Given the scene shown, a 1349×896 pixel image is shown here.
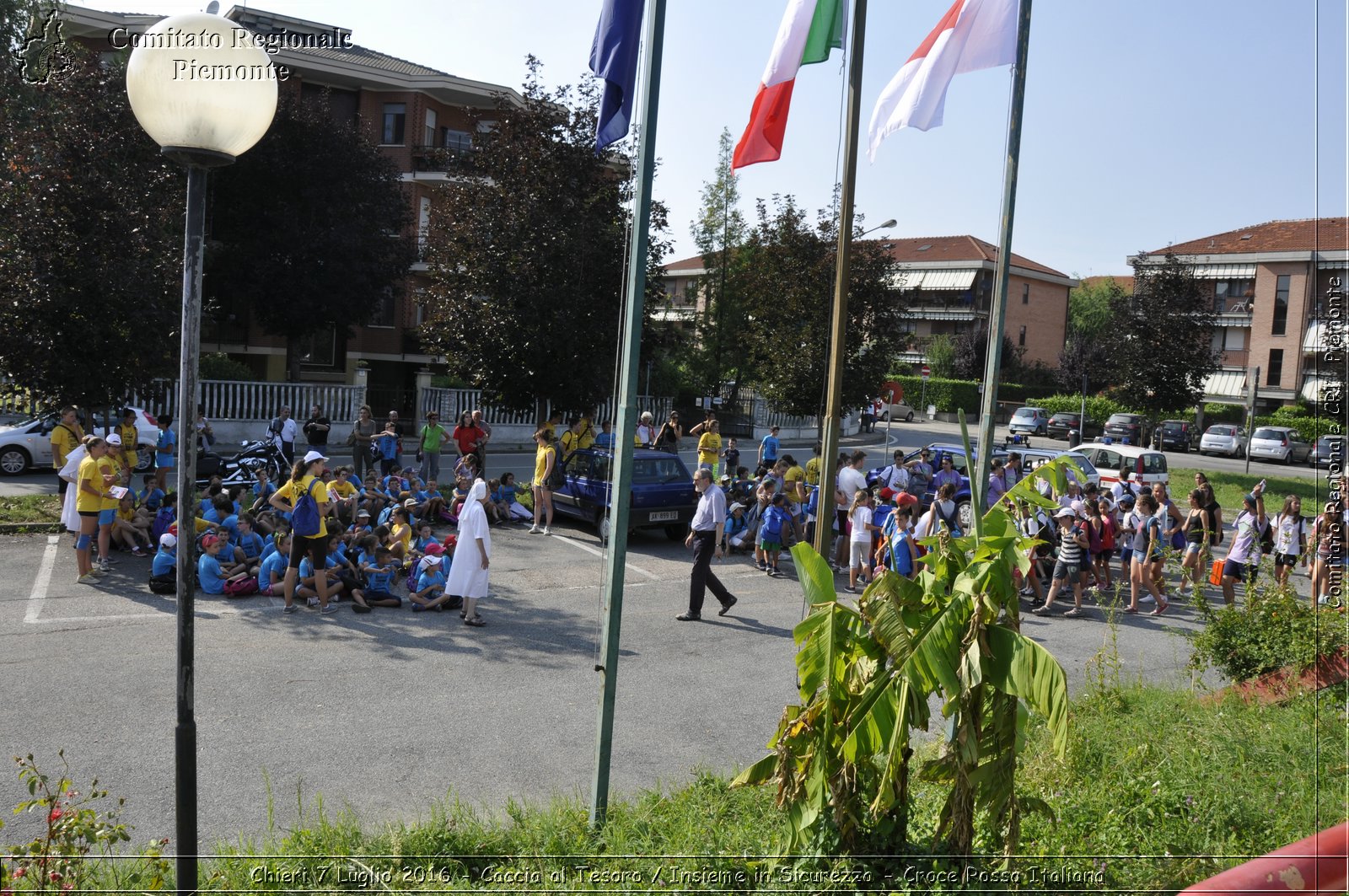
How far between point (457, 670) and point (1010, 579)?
6.81 metres

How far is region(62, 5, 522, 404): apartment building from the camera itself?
119ft

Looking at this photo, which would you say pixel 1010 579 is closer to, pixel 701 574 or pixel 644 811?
pixel 644 811

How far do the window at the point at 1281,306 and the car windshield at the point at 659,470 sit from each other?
10821 millimetres

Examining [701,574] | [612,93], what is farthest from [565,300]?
[612,93]

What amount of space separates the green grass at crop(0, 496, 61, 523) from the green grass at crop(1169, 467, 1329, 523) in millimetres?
24812

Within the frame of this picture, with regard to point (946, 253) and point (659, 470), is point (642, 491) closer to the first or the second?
point (659, 470)

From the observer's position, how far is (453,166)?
25219mm

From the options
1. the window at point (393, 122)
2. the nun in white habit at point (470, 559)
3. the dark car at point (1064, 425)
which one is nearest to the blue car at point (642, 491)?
the nun in white habit at point (470, 559)

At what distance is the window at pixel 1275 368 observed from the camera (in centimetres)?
3747

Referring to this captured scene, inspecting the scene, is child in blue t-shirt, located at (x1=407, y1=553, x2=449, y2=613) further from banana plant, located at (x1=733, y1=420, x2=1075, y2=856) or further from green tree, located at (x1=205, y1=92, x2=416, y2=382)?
green tree, located at (x1=205, y1=92, x2=416, y2=382)

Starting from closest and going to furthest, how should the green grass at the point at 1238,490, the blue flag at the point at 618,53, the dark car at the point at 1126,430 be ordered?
1. the blue flag at the point at 618,53
2. the green grass at the point at 1238,490
3. the dark car at the point at 1126,430

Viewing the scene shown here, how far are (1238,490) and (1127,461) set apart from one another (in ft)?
21.0

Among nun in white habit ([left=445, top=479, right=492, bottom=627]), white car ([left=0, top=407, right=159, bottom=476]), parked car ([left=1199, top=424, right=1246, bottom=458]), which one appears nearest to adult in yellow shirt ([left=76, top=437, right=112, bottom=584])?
nun in white habit ([left=445, top=479, right=492, bottom=627])

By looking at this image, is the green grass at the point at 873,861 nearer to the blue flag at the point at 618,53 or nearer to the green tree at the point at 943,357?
the blue flag at the point at 618,53
